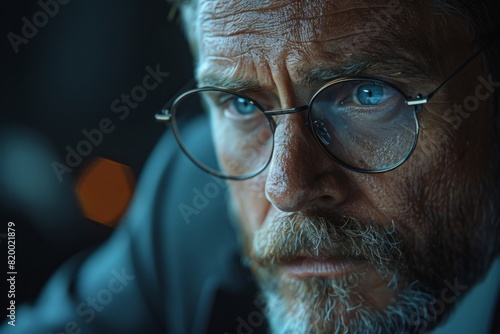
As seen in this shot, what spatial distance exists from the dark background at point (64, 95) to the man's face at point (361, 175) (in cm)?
37

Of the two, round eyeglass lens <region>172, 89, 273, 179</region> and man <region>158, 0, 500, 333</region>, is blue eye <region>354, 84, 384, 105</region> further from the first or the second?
round eyeglass lens <region>172, 89, 273, 179</region>

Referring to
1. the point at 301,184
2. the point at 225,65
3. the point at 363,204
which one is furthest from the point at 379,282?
the point at 225,65

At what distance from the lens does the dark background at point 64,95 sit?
54.4 inches

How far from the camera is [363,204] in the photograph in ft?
3.24

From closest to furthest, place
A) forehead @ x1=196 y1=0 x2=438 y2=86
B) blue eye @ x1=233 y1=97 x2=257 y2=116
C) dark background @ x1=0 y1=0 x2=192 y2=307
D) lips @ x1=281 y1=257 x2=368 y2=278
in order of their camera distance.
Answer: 1. forehead @ x1=196 y1=0 x2=438 y2=86
2. lips @ x1=281 y1=257 x2=368 y2=278
3. blue eye @ x1=233 y1=97 x2=257 y2=116
4. dark background @ x1=0 y1=0 x2=192 y2=307

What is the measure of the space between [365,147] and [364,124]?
43mm

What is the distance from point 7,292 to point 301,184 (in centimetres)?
91

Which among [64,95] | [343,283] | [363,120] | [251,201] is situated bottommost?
[343,283]

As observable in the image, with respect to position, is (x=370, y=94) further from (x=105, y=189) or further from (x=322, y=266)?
(x=105, y=189)

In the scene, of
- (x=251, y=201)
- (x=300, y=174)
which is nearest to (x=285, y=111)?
(x=300, y=174)

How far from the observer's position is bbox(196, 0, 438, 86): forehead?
0.91 meters

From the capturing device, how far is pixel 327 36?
2.99 feet

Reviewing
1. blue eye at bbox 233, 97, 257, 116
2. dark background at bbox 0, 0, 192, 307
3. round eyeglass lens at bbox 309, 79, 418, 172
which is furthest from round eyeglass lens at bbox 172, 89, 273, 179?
dark background at bbox 0, 0, 192, 307

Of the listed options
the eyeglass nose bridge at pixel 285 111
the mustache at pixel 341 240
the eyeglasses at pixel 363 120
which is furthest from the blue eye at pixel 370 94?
the mustache at pixel 341 240
